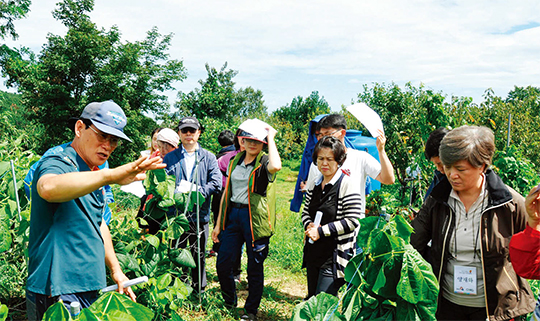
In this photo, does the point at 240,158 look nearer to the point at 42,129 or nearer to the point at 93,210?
the point at 93,210

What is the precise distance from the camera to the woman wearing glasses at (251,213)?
10.3ft

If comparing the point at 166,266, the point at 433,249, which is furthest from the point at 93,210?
the point at 433,249

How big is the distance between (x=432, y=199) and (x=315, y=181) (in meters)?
Result: 1.02

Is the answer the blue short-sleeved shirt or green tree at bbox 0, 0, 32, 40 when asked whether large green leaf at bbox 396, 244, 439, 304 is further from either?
green tree at bbox 0, 0, 32, 40

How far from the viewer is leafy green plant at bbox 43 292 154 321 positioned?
1.13 meters

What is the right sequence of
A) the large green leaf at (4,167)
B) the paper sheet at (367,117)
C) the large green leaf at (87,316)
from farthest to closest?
the large green leaf at (4,167), the paper sheet at (367,117), the large green leaf at (87,316)

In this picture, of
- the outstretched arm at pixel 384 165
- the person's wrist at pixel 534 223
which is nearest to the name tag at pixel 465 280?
the person's wrist at pixel 534 223

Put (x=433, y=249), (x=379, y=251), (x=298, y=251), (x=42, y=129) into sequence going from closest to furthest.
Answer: (x=379, y=251), (x=433, y=249), (x=298, y=251), (x=42, y=129)

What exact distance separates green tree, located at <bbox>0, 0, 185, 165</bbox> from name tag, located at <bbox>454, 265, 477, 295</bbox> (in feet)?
47.9

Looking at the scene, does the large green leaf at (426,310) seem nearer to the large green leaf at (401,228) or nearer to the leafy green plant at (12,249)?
the large green leaf at (401,228)

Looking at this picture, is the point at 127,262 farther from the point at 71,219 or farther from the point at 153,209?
the point at 71,219

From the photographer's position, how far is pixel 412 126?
269 inches

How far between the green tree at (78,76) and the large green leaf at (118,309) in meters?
14.2

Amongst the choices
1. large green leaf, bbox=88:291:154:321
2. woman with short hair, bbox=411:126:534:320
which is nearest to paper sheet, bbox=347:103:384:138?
woman with short hair, bbox=411:126:534:320
